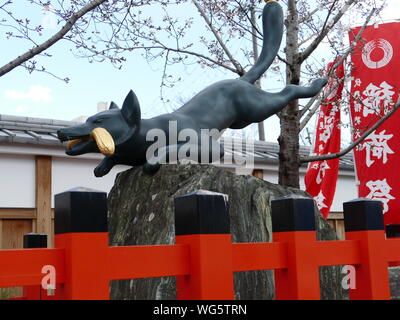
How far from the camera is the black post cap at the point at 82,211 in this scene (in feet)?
4.39

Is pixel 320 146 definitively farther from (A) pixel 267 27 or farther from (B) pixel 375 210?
(B) pixel 375 210

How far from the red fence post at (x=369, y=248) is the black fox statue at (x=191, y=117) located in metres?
1.13

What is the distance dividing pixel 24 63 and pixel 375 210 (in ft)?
8.49

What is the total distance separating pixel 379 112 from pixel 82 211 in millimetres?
4883

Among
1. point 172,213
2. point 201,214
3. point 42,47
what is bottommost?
point 201,214

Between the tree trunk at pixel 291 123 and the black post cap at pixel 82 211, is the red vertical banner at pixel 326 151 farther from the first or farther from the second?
the black post cap at pixel 82 211

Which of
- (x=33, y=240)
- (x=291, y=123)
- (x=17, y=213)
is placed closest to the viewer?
(x=33, y=240)

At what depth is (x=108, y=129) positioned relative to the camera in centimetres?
271

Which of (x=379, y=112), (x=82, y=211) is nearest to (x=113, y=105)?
(x=82, y=211)

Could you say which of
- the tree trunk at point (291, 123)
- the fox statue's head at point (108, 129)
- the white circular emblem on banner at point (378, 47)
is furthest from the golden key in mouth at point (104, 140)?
the white circular emblem on banner at point (378, 47)

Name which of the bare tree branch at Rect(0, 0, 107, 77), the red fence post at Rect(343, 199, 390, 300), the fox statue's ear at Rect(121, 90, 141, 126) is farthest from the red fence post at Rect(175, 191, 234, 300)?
the bare tree branch at Rect(0, 0, 107, 77)

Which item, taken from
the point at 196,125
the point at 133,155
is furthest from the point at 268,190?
the point at 133,155

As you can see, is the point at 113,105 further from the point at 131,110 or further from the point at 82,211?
the point at 82,211

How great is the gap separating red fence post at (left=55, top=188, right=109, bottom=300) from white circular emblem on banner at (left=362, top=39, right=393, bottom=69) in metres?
5.21
